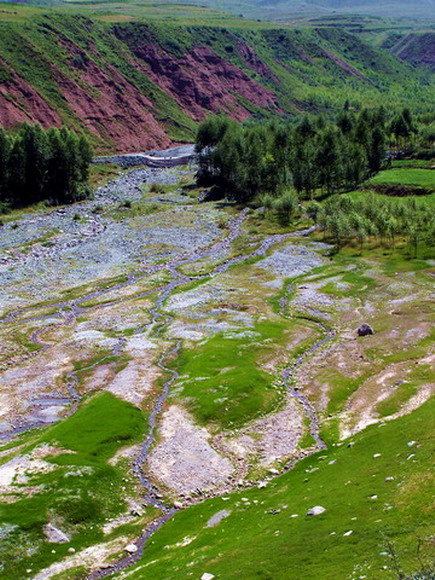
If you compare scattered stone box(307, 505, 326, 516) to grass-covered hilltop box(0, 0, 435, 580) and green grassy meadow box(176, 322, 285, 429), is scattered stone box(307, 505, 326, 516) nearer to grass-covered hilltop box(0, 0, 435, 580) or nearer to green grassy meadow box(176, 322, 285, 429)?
grass-covered hilltop box(0, 0, 435, 580)

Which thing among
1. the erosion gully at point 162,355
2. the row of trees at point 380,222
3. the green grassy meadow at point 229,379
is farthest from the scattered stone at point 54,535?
the row of trees at point 380,222

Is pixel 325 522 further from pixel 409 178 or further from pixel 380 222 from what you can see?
pixel 409 178

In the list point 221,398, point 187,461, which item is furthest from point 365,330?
point 187,461

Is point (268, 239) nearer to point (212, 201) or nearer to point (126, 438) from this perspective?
point (212, 201)

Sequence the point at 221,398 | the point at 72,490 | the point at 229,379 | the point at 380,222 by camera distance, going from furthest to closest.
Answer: the point at 380,222, the point at 229,379, the point at 221,398, the point at 72,490

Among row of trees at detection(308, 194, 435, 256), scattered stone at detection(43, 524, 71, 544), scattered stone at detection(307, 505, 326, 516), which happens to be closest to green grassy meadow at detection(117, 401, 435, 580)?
scattered stone at detection(307, 505, 326, 516)

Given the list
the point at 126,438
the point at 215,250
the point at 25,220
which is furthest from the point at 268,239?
the point at 126,438

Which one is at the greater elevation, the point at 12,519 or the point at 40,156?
the point at 40,156
